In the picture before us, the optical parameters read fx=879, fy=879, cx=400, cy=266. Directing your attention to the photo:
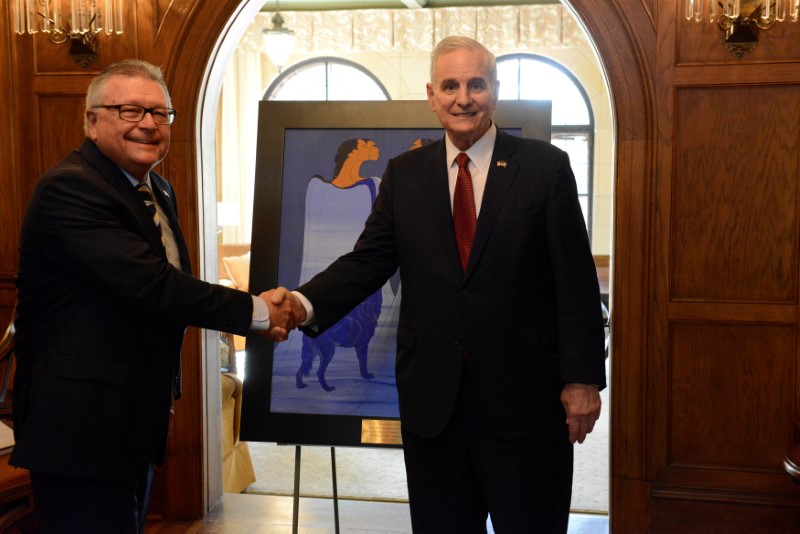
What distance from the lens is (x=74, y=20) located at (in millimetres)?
3348

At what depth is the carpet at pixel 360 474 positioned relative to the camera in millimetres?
4578

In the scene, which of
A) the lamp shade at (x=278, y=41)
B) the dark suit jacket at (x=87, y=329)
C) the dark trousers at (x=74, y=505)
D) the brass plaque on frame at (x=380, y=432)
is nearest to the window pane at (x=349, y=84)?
the lamp shade at (x=278, y=41)

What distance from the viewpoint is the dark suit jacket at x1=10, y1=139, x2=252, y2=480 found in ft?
6.54

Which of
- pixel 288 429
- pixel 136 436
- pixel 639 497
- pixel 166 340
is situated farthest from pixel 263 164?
pixel 639 497

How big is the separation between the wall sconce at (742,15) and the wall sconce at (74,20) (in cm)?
213

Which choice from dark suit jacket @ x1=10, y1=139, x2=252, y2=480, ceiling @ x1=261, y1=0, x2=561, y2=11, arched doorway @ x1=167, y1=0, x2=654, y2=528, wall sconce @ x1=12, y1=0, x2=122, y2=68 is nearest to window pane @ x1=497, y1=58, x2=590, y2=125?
ceiling @ x1=261, y1=0, x2=561, y2=11

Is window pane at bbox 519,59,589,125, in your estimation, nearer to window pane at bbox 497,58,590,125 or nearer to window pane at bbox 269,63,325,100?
window pane at bbox 497,58,590,125

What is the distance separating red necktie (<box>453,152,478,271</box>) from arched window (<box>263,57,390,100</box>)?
→ 8222 millimetres

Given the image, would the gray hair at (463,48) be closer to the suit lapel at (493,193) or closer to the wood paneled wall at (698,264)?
the suit lapel at (493,193)

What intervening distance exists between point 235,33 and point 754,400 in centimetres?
246

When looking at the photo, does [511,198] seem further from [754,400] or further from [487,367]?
[754,400]

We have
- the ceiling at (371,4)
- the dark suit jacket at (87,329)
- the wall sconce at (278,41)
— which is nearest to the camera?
the dark suit jacket at (87,329)

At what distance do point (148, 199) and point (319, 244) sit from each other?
100cm

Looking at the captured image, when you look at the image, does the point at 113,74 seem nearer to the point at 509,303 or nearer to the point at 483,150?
the point at 483,150
